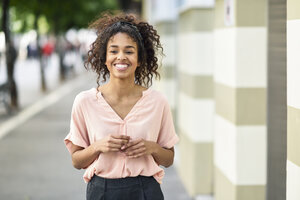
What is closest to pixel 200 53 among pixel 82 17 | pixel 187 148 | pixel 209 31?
pixel 209 31

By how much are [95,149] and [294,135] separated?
45.1 inches

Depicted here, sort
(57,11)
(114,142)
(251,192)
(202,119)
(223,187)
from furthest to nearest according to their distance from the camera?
(57,11) < (202,119) < (223,187) < (251,192) < (114,142)

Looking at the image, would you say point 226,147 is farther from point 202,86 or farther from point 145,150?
point 145,150

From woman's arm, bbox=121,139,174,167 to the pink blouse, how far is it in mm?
41

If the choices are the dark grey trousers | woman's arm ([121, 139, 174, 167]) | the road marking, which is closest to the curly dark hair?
woman's arm ([121, 139, 174, 167])

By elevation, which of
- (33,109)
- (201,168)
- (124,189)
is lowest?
(33,109)

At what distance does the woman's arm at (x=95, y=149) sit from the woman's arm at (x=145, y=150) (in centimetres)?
5

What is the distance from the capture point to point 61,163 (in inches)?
369

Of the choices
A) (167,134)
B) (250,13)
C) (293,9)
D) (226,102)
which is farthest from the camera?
(226,102)

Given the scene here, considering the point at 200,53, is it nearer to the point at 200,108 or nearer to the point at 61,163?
the point at 200,108

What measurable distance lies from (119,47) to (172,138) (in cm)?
54

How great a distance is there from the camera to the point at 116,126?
3111mm

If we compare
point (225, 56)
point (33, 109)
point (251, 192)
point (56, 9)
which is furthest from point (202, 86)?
point (56, 9)

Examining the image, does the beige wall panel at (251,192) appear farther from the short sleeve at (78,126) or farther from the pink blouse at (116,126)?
the short sleeve at (78,126)
